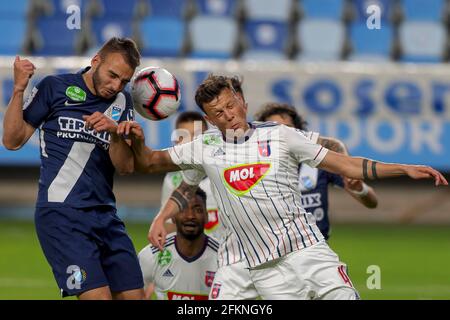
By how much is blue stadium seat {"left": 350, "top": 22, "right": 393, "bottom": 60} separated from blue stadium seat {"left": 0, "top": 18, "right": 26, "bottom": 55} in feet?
19.1

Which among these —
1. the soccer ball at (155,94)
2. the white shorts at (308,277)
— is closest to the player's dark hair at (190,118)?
the soccer ball at (155,94)

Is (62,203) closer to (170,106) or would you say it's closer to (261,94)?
(170,106)

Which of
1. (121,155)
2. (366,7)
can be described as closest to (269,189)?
(121,155)

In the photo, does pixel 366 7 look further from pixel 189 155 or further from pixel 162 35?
pixel 189 155

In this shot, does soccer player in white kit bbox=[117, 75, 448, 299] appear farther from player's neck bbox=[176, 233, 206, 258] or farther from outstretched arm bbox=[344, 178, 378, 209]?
player's neck bbox=[176, 233, 206, 258]

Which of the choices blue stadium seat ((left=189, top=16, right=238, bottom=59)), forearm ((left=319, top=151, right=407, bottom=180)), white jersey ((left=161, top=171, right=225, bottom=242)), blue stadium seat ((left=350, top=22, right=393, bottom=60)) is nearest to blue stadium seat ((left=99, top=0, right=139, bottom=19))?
blue stadium seat ((left=189, top=16, right=238, bottom=59))

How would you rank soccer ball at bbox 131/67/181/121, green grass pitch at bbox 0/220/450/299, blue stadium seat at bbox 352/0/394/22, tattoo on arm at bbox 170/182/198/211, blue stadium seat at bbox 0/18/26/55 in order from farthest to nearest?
blue stadium seat at bbox 352/0/394/22
blue stadium seat at bbox 0/18/26/55
green grass pitch at bbox 0/220/450/299
tattoo on arm at bbox 170/182/198/211
soccer ball at bbox 131/67/181/121

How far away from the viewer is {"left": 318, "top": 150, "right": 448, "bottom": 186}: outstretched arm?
599cm

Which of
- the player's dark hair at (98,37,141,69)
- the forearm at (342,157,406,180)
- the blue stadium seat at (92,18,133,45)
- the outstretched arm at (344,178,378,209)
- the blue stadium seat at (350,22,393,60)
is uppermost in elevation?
the blue stadium seat at (92,18,133,45)

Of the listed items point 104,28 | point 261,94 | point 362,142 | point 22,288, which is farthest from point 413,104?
point 22,288

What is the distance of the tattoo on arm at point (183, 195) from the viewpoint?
6.95 meters

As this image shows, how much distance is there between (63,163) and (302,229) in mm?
1501

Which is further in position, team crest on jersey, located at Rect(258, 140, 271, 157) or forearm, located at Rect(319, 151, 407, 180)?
team crest on jersey, located at Rect(258, 140, 271, 157)

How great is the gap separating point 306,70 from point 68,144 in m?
10.7
